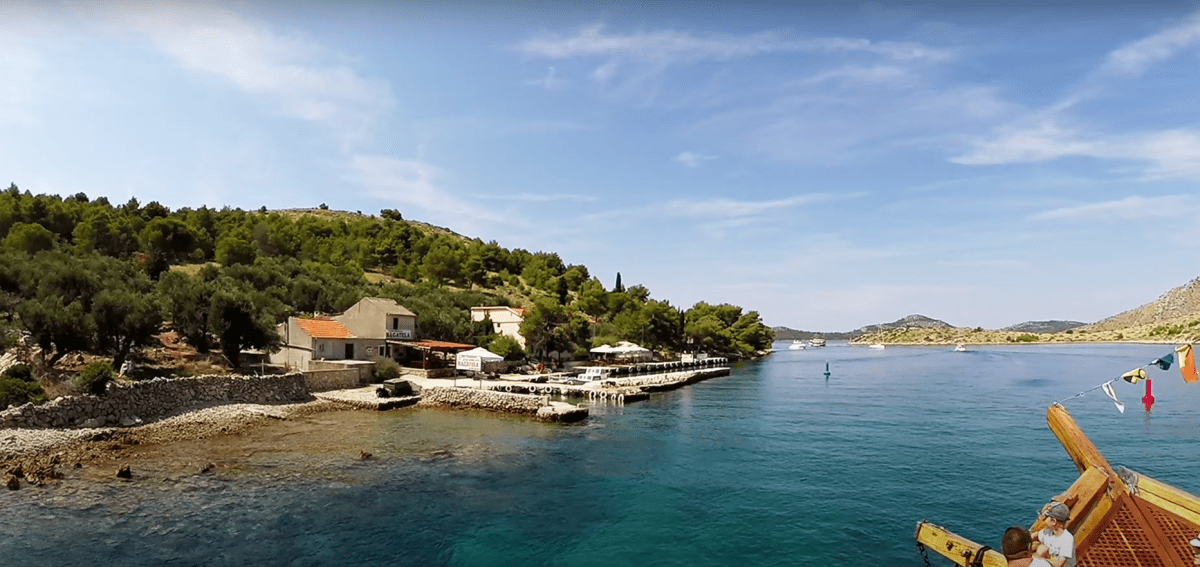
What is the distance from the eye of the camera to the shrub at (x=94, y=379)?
94.8 ft

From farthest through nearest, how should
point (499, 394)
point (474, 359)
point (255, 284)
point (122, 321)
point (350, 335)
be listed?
point (255, 284), point (350, 335), point (474, 359), point (499, 394), point (122, 321)

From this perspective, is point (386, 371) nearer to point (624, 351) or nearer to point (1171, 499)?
point (624, 351)

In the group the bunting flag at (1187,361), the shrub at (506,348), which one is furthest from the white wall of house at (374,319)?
the bunting flag at (1187,361)

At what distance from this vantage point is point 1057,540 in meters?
8.00

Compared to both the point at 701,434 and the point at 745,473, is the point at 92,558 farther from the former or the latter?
the point at 701,434

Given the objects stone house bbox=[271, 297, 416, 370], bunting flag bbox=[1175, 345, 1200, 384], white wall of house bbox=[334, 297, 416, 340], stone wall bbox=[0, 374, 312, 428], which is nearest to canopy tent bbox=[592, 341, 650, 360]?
stone house bbox=[271, 297, 416, 370]

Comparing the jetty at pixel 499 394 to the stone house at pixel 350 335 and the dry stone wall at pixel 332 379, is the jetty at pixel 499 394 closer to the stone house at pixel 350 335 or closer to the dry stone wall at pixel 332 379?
the dry stone wall at pixel 332 379

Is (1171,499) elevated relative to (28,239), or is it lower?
lower

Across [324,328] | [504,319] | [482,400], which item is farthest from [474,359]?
[504,319]

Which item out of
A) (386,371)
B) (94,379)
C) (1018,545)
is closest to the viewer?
(1018,545)

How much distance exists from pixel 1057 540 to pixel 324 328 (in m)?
47.7

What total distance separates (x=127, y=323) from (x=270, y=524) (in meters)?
25.9

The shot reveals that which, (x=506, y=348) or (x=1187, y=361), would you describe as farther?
(x=506, y=348)

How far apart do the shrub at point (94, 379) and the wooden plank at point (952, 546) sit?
116 ft
